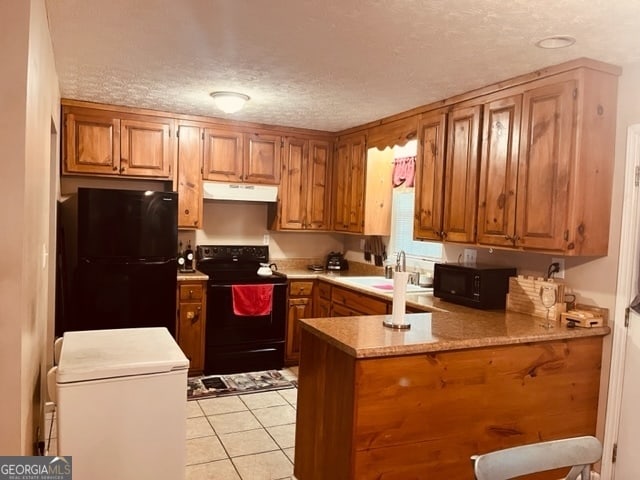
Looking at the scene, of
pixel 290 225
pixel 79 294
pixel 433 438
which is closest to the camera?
pixel 433 438

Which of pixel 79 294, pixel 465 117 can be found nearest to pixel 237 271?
pixel 79 294

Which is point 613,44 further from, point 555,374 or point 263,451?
point 263,451

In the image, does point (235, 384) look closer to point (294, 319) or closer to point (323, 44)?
point (294, 319)

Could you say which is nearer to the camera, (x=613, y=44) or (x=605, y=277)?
(x=613, y=44)

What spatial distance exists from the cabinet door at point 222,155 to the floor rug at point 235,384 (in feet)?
6.01

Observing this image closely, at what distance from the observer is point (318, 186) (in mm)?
5105

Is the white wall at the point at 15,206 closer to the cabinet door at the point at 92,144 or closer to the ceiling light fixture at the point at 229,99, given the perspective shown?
the ceiling light fixture at the point at 229,99

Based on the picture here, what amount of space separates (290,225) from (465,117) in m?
2.22

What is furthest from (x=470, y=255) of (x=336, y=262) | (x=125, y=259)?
(x=125, y=259)

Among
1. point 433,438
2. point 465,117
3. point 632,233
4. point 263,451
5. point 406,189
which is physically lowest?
point 263,451

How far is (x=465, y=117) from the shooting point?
3.31 metres

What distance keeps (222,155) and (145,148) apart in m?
0.69

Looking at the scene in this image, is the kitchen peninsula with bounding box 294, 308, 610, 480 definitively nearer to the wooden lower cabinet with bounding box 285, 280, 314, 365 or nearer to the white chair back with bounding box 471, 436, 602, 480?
the white chair back with bounding box 471, 436, 602, 480

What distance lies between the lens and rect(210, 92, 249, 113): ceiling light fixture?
Answer: 3.52 m
